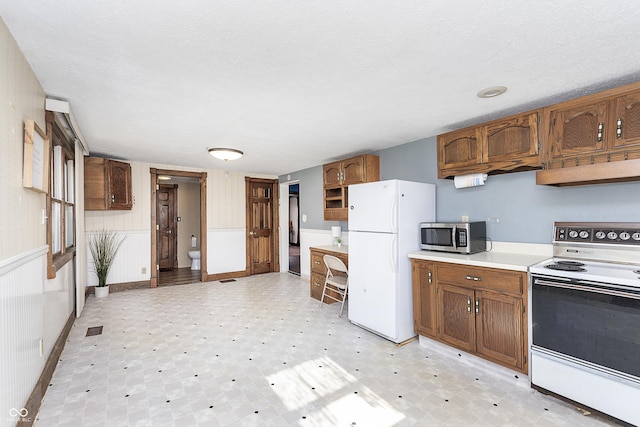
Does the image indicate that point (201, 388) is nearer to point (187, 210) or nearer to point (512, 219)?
point (512, 219)

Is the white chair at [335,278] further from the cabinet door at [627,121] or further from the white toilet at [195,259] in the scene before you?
the white toilet at [195,259]

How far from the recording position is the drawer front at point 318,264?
4.53 meters

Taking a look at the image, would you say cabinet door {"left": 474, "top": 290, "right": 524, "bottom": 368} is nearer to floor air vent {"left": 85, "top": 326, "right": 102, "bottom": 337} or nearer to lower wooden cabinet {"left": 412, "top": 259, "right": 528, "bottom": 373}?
lower wooden cabinet {"left": 412, "top": 259, "right": 528, "bottom": 373}

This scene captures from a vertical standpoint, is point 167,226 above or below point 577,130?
below

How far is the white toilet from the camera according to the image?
277 inches

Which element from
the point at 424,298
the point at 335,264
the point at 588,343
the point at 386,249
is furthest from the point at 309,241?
the point at 588,343

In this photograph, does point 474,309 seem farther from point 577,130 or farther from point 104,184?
point 104,184

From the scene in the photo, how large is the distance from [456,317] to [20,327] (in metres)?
3.20

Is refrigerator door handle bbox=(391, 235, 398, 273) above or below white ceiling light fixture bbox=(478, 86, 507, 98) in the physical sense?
below

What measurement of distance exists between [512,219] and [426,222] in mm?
818

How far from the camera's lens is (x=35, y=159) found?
205cm

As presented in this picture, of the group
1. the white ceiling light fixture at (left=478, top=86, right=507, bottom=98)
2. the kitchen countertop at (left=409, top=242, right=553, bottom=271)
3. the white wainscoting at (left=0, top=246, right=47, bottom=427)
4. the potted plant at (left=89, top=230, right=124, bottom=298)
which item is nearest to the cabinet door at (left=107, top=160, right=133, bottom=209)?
the potted plant at (left=89, top=230, right=124, bottom=298)

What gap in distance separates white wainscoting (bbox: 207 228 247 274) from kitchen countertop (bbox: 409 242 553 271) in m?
4.22

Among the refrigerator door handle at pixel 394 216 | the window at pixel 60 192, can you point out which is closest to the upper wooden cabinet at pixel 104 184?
the window at pixel 60 192
